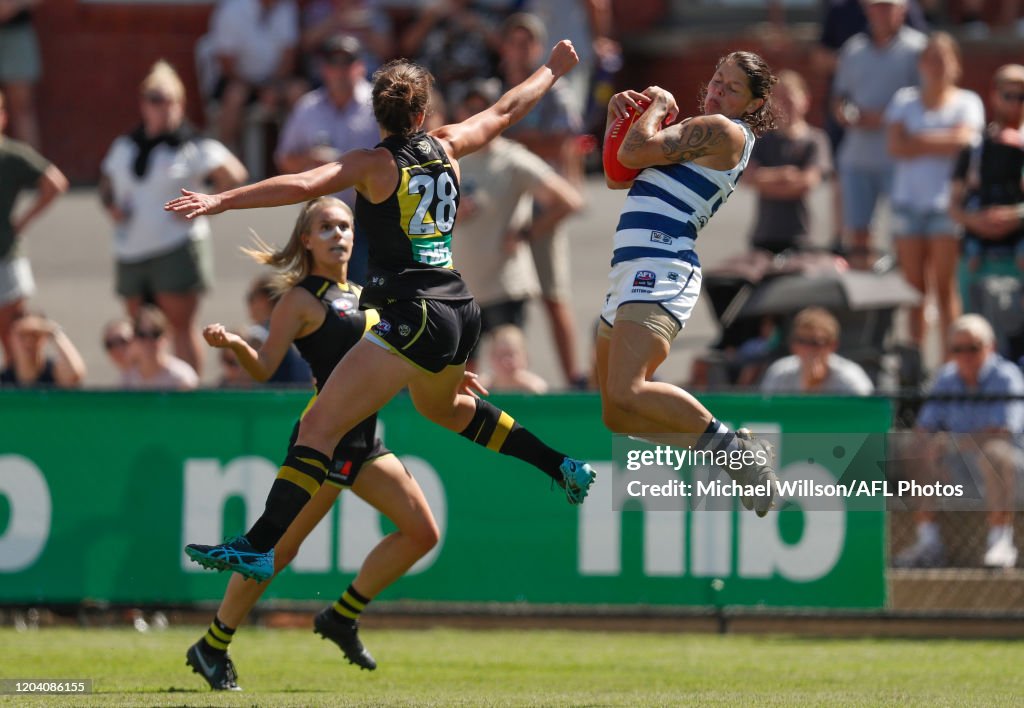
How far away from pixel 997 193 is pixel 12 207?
6993 mm

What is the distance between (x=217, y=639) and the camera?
8359 millimetres

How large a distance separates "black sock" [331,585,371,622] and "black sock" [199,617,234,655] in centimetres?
55

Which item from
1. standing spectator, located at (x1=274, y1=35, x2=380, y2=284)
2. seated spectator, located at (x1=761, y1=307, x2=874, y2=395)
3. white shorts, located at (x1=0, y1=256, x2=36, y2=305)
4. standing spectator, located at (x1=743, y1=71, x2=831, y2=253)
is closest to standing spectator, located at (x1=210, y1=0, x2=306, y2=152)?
standing spectator, located at (x1=274, y1=35, x2=380, y2=284)

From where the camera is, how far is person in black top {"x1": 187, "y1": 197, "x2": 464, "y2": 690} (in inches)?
328

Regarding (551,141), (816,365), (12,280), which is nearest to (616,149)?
(816,365)

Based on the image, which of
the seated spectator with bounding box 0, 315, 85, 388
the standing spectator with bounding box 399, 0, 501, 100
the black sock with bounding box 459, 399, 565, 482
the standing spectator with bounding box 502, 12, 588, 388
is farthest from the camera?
the standing spectator with bounding box 399, 0, 501, 100

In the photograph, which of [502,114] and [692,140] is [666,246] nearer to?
[692,140]

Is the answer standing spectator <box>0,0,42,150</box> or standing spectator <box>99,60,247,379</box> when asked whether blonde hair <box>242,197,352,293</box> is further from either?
standing spectator <box>0,0,42,150</box>

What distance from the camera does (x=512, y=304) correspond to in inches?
511

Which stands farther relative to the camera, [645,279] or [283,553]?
[283,553]

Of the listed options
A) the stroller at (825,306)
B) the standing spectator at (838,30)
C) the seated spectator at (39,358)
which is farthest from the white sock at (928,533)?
the seated spectator at (39,358)

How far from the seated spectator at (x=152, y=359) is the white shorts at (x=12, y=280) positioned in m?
1.40

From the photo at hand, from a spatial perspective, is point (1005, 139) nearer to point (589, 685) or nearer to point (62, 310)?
point (589, 685)

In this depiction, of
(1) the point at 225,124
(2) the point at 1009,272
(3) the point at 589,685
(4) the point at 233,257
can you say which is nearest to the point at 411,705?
(3) the point at 589,685
